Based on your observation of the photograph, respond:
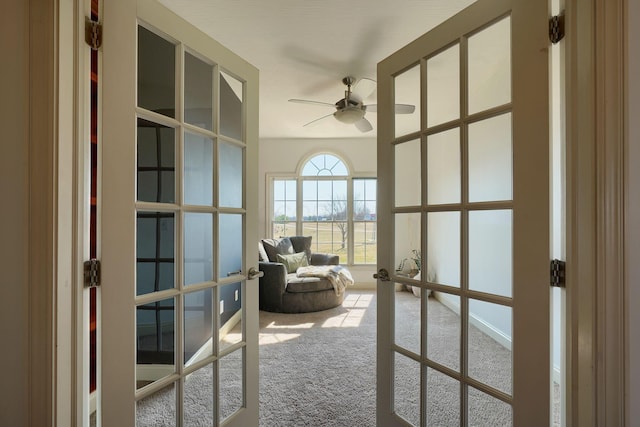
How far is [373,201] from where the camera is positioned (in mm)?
5062

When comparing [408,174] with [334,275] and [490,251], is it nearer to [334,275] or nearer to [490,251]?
[490,251]

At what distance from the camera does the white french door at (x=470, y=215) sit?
854 mm

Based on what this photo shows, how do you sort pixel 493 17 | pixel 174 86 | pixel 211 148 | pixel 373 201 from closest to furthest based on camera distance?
1. pixel 493 17
2. pixel 174 86
3. pixel 211 148
4. pixel 373 201

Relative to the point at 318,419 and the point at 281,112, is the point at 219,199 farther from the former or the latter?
the point at 281,112

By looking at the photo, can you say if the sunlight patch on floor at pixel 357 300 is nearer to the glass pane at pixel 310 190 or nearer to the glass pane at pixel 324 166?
the glass pane at pixel 310 190

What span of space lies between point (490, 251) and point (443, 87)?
80 centimetres

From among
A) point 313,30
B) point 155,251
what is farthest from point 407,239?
point 313,30

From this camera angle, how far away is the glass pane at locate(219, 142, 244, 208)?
1.29 meters

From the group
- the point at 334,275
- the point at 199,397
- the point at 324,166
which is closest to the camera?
the point at 199,397

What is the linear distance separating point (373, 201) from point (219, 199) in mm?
4139

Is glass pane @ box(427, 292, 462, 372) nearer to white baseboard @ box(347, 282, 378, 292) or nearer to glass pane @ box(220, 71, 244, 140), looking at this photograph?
glass pane @ box(220, 71, 244, 140)
